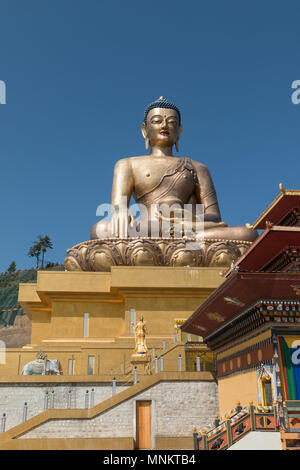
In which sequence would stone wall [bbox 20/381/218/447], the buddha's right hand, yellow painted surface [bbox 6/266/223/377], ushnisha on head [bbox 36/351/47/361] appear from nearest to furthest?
1. stone wall [bbox 20/381/218/447]
2. ushnisha on head [bbox 36/351/47/361]
3. yellow painted surface [bbox 6/266/223/377]
4. the buddha's right hand

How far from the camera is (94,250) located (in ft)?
55.7

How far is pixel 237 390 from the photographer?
1038 cm

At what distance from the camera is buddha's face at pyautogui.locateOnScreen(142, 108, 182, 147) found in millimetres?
21219

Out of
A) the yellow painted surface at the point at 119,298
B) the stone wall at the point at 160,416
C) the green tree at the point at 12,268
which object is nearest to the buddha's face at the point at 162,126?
the yellow painted surface at the point at 119,298

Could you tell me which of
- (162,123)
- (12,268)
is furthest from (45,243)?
(162,123)

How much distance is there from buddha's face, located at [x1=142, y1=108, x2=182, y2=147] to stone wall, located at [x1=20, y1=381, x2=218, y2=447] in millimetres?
12030

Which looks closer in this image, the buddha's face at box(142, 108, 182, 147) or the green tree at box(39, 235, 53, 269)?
the buddha's face at box(142, 108, 182, 147)

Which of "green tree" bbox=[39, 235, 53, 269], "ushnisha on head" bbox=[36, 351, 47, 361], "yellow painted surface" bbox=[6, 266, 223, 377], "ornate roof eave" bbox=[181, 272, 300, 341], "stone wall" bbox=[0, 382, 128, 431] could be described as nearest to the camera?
"ornate roof eave" bbox=[181, 272, 300, 341]

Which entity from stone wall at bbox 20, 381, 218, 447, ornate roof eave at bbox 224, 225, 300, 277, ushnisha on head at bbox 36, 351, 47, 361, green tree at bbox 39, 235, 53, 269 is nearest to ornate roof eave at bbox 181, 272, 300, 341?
ornate roof eave at bbox 224, 225, 300, 277

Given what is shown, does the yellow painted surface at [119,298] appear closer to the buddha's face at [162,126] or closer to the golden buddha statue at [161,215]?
the golden buddha statue at [161,215]

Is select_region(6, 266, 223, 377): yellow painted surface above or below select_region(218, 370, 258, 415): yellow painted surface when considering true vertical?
above

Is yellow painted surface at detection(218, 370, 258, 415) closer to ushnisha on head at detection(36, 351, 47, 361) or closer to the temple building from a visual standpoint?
the temple building

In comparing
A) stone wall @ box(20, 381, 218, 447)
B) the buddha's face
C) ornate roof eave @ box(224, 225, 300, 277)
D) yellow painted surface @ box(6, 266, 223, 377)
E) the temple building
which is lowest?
stone wall @ box(20, 381, 218, 447)

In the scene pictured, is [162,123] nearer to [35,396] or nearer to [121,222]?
[121,222]
